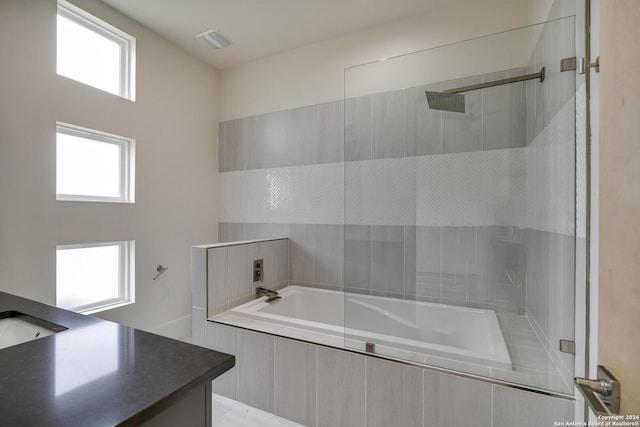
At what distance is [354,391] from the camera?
1500 mm

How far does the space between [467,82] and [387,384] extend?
6.43ft

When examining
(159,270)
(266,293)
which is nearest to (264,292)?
(266,293)

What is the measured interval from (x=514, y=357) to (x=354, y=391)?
2.75 feet

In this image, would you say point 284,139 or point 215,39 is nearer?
point 215,39

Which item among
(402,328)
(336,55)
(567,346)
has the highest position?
(336,55)

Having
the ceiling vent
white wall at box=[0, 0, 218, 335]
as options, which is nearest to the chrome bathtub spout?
white wall at box=[0, 0, 218, 335]

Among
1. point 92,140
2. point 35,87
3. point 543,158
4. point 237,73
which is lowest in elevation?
point 543,158

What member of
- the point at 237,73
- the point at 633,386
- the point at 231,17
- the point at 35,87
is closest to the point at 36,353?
the point at 633,386

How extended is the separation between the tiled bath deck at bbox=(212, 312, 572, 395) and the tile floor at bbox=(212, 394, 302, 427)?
18.4 inches

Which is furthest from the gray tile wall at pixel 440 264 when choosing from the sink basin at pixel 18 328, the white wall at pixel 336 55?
the sink basin at pixel 18 328

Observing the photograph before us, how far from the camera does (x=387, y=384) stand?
1.44 metres

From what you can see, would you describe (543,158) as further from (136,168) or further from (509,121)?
(136,168)

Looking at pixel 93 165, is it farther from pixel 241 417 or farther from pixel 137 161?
pixel 241 417

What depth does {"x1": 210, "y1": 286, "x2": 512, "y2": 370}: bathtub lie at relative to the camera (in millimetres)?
1491
